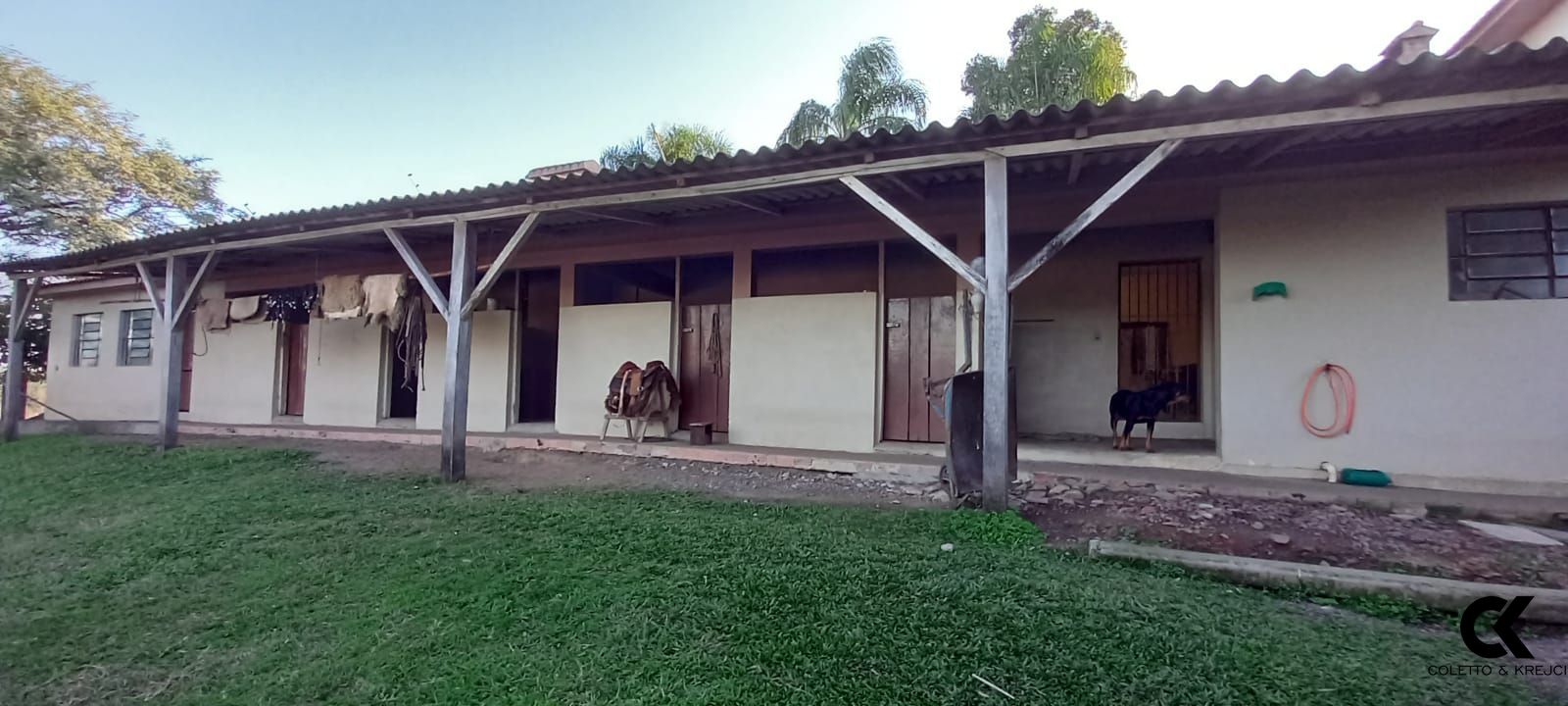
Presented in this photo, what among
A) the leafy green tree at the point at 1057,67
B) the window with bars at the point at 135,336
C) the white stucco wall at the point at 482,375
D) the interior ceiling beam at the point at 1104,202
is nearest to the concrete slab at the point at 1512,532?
the interior ceiling beam at the point at 1104,202

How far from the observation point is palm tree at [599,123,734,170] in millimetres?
14375

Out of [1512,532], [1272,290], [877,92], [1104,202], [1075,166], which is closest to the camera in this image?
[1512,532]

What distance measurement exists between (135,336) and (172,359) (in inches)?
187

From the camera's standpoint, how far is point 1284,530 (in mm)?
3518

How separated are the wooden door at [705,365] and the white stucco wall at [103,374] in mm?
8695

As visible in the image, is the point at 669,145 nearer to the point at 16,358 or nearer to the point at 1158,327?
the point at 16,358

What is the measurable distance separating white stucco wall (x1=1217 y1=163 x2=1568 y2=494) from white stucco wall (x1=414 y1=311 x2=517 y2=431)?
23.7 feet

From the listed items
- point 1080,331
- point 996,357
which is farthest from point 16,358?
point 1080,331

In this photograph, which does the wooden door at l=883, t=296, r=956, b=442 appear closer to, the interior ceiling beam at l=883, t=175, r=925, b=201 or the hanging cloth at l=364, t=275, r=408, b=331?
the interior ceiling beam at l=883, t=175, r=925, b=201

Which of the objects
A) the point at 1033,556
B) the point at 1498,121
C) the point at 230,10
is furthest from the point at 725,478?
the point at 230,10

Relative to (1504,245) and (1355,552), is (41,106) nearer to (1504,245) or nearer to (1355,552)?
(1355,552)

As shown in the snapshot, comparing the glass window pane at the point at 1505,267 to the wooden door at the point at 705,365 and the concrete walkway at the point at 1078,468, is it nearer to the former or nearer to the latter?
the concrete walkway at the point at 1078,468

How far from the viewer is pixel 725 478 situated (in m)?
5.29

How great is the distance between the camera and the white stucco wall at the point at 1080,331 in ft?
Answer: 20.2
